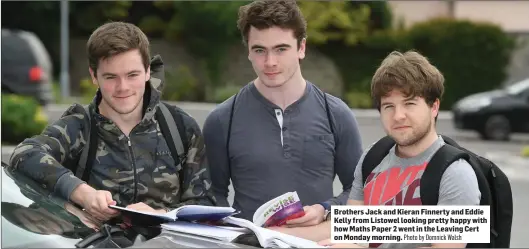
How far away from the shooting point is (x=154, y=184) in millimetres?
2758

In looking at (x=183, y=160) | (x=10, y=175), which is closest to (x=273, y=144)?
(x=183, y=160)

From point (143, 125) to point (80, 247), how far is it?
0.52 m

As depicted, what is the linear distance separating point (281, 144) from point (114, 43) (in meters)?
0.69

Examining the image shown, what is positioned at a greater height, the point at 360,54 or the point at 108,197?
the point at 360,54

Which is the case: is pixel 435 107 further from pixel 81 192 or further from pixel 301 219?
pixel 81 192

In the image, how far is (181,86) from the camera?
20.0 m

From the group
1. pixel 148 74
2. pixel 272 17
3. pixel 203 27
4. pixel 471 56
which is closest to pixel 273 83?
pixel 272 17

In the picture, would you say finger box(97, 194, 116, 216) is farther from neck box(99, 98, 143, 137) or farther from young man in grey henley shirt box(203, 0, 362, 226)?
young man in grey henley shirt box(203, 0, 362, 226)

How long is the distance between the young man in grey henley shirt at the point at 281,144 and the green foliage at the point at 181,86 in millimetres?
16514

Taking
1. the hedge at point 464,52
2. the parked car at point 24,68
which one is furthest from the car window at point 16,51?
the hedge at point 464,52

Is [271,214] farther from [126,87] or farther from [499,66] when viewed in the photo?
[499,66]

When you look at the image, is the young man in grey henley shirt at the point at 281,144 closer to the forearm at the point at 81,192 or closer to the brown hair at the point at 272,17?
the brown hair at the point at 272,17

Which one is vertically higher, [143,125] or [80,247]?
[143,125]

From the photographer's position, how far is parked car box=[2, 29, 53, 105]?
1603 cm
